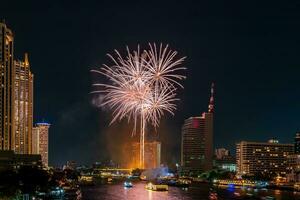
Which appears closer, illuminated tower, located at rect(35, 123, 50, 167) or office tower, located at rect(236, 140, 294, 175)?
office tower, located at rect(236, 140, 294, 175)

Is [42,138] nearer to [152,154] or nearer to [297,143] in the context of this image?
[152,154]

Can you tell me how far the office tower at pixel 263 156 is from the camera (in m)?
Result: 114

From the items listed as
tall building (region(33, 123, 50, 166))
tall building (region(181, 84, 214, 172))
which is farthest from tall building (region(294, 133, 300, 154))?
tall building (region(33, 123, 50, 166))

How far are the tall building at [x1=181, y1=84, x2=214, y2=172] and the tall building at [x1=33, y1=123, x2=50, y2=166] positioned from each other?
118 ft

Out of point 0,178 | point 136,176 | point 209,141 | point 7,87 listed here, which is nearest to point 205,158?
point 209,141

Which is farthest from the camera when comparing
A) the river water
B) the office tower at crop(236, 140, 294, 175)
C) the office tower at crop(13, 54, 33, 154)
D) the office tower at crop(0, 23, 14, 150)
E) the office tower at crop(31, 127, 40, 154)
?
the office tower at crop(31, 127, 40, 154)

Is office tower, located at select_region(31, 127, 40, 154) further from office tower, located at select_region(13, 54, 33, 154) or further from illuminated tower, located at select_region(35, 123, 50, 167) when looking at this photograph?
office tower, located at select_region(13, 54, 33, 154)

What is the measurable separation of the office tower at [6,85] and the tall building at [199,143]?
6719cm

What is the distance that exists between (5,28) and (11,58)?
14.1 ft

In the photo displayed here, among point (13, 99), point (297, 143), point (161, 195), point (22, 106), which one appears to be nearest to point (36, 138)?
point (22, 106)

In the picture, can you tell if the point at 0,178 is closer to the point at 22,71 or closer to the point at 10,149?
the point at 10,149

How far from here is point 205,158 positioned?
408 feet

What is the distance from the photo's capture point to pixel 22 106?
7325 centimetres

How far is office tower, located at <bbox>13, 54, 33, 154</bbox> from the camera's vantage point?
7200 cm
